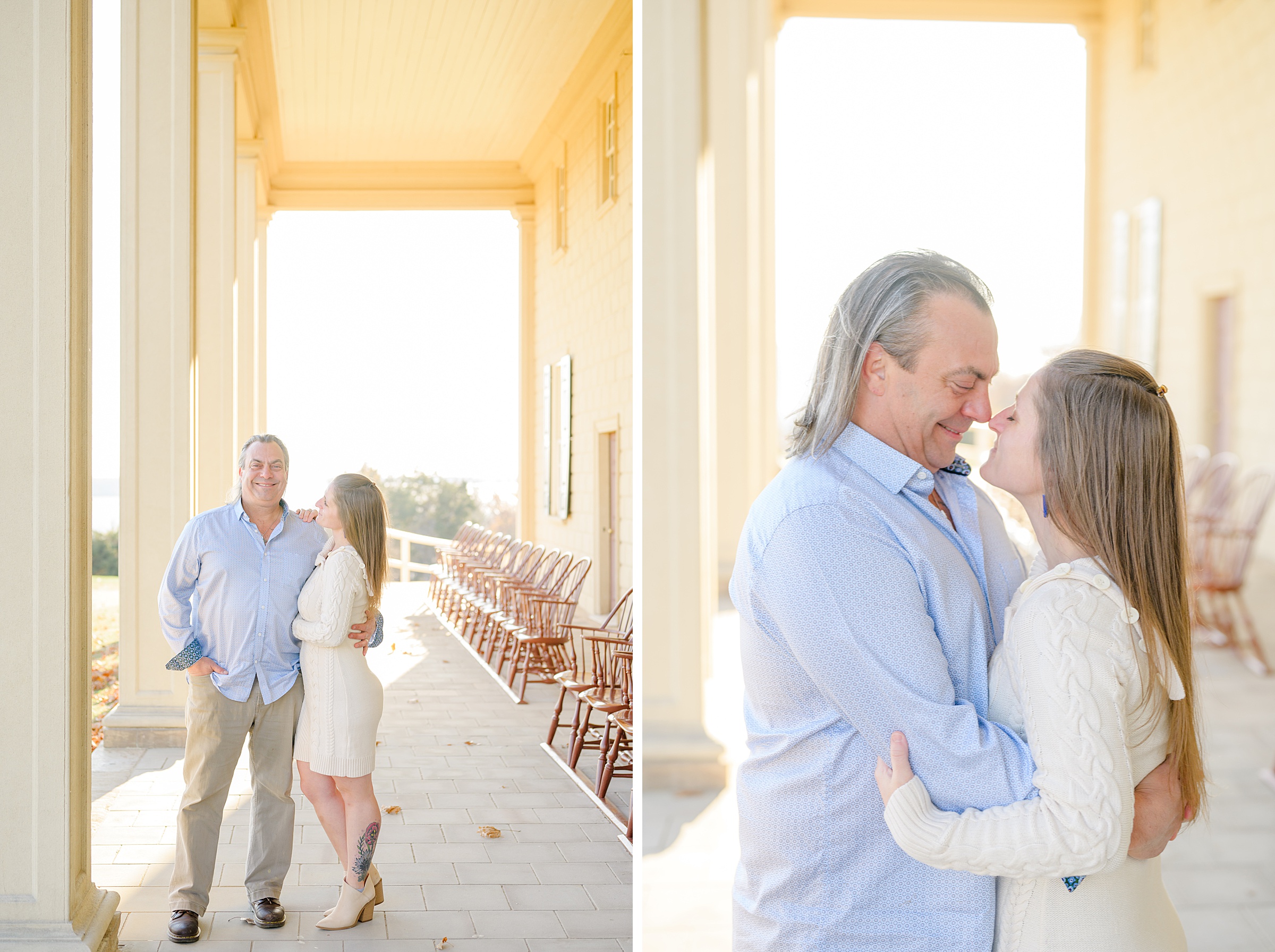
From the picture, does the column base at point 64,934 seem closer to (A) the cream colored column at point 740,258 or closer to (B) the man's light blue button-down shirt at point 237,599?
(B) the man's light blue button-down shirt at point 237,599

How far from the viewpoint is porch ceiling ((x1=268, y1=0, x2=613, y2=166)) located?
10727 mm

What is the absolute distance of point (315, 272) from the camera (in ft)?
94.3

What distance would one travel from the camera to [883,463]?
161cm

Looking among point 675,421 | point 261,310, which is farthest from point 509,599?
point 261,310

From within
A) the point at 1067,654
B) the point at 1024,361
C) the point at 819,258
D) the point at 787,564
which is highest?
the point at 819,258

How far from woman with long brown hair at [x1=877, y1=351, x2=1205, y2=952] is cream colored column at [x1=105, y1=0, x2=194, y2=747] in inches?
233

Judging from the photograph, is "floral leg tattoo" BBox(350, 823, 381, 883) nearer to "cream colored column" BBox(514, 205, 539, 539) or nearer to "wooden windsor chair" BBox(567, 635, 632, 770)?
"wooden windsor chair" BBox(567, 635, 632, 770)

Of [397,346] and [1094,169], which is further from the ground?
[397,346]

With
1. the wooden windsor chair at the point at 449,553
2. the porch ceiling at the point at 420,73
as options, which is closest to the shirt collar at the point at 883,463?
the porch ceiling at the point at 420,73

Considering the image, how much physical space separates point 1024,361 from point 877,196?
1.35 metres

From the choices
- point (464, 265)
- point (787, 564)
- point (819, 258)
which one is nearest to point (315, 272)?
point (464, 265)

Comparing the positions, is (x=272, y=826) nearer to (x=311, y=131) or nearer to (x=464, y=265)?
(x=311, y=131)

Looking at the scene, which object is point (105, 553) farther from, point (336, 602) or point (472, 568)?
point (336, 602)

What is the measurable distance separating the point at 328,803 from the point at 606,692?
2.54m
